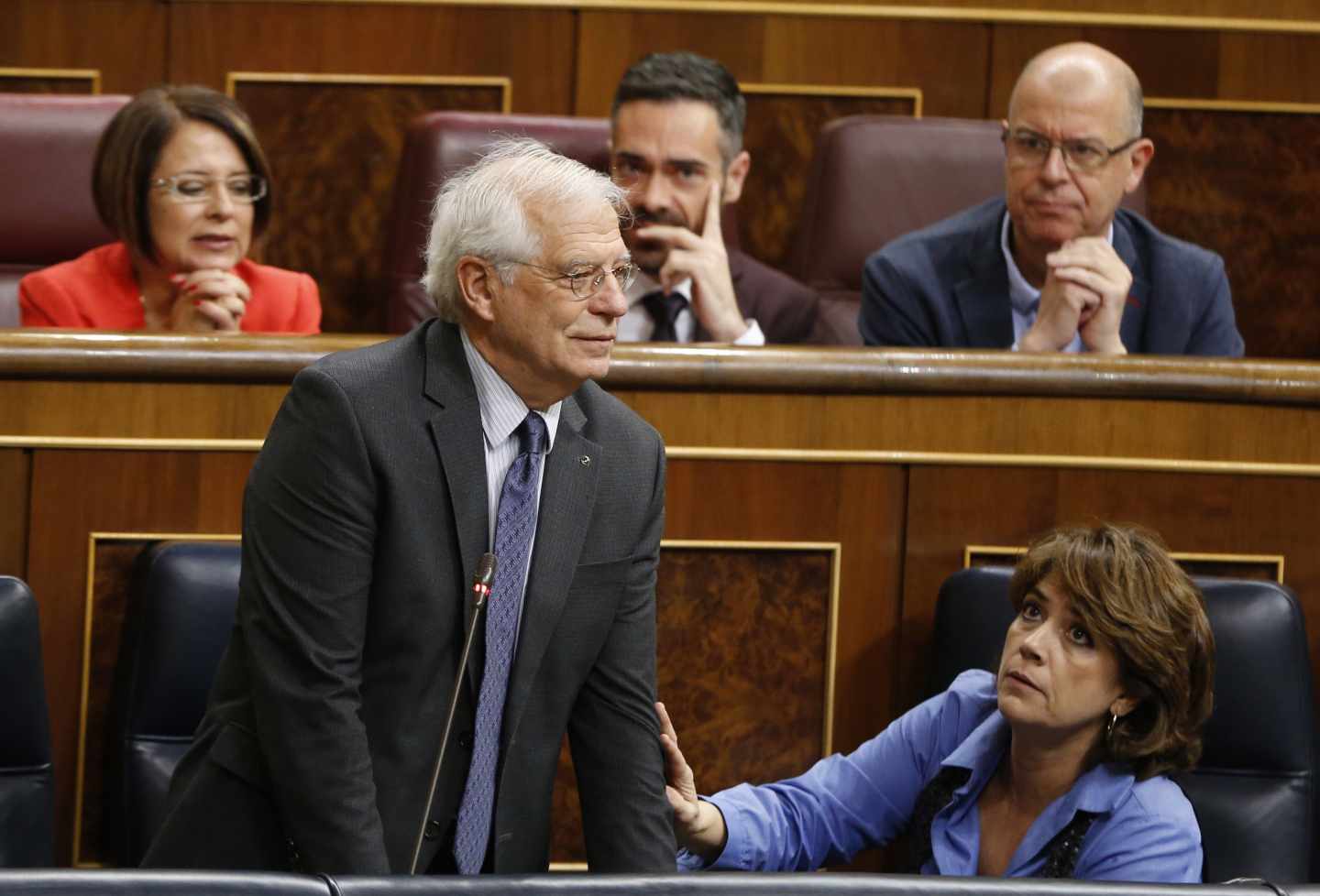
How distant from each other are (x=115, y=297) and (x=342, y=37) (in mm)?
499

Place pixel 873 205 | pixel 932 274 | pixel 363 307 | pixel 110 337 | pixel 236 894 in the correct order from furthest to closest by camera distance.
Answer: pixel 363 307 → pixel 873 205 → pixel 932 274 → pixel 110 337 → pixel 236 894

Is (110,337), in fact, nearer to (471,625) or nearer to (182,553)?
(182,553)

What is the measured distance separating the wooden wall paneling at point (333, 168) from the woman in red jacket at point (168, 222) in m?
0.33

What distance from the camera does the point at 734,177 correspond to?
158 centimetres

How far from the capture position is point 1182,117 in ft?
6.18

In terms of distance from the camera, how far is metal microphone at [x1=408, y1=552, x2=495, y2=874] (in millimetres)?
857

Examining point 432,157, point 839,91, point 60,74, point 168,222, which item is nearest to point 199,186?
point 168,222

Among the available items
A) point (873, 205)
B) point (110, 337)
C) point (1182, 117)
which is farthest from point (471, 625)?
point (1182, 117)

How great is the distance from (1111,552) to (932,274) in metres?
0.43

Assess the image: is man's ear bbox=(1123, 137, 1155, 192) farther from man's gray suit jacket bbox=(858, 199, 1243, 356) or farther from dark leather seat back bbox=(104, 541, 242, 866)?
dark leather seat back bbox=(104, 541, 242, 866)

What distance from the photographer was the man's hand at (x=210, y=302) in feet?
4.55

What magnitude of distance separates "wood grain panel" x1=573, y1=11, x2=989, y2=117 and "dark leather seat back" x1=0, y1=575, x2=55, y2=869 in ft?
3.16

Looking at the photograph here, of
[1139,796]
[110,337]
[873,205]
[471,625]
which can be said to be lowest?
[1139,796]

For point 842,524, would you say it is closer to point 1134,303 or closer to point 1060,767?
point 1060,767
